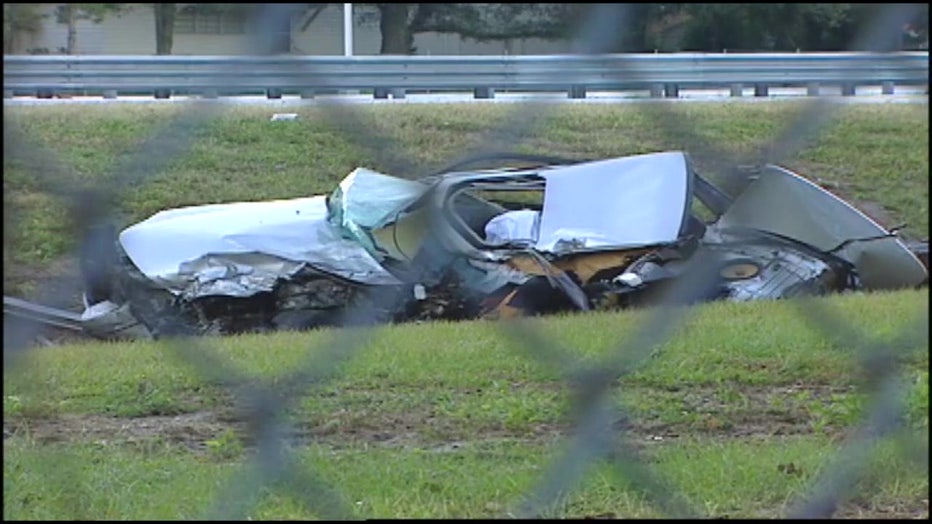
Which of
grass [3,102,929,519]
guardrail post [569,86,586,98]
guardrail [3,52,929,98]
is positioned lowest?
grass [3,102,929,519]

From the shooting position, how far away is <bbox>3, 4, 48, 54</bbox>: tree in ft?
4.01

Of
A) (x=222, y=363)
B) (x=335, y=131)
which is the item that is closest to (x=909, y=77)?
(x=335, y=131)

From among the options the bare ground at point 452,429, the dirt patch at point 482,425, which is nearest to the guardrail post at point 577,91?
the bare ground at point 452,429

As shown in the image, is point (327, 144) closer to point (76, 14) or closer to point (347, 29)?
point (347, 29)

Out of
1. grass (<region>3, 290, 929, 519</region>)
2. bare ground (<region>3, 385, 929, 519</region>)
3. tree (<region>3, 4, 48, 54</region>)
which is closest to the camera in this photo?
tree (<region>3, 4, 48, 54</region>)

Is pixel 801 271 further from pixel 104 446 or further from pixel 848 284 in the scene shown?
pixel 104 446

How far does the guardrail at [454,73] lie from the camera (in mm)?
1268

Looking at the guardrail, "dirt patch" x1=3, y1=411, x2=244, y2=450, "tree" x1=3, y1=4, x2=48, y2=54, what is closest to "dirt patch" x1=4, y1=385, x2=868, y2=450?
"dirt patch" x1=3, y1=411, x2=244, y2=450

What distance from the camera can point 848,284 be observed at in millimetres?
2361

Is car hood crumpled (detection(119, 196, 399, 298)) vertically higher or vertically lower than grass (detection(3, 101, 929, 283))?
lower

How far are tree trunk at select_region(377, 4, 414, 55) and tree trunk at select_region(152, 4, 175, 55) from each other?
0.64ft

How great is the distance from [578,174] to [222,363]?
0.50 m

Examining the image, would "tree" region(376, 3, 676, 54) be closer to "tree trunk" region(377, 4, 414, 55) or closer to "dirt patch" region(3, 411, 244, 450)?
"tree trunk" region(377, 4, 414, 55)

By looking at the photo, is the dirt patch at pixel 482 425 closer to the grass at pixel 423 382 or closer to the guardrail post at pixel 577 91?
the grass at pixel 423 382
